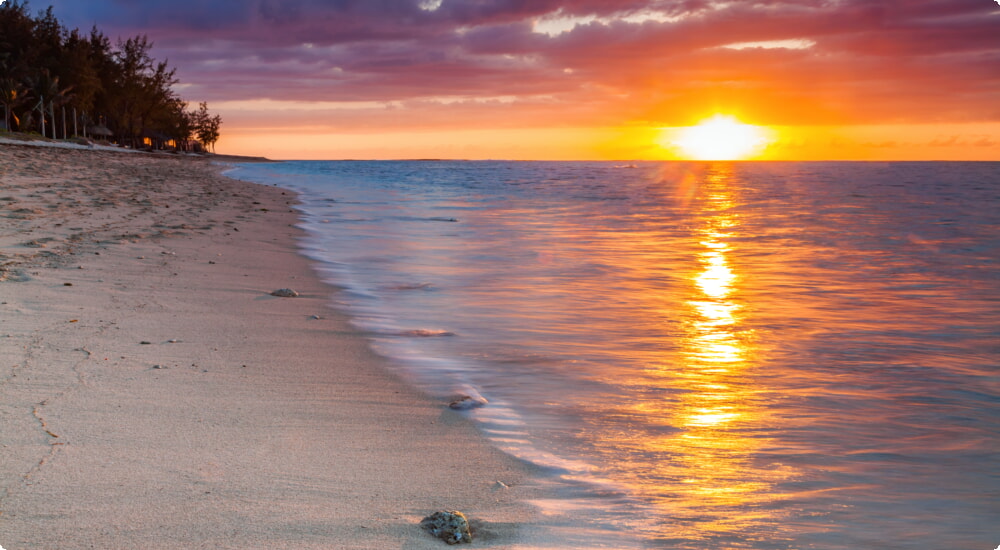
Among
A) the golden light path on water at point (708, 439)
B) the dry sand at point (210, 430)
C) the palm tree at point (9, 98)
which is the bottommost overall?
the golden light path on water at point (708, 439)

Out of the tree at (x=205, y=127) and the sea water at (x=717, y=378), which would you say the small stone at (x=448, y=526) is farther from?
the tree at (x=205, y=127)

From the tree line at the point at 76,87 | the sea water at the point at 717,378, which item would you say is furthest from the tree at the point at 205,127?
the sea water at the point at 717,378

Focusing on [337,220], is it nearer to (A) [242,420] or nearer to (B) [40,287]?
(B) [40,287]

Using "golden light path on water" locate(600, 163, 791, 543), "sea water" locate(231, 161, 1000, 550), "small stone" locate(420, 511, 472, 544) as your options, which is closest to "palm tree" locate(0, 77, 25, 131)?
"sea water" locate(231, 161, 1000, 550)

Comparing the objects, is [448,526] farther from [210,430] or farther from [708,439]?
[708,439]

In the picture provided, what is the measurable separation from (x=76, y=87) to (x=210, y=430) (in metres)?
81.6

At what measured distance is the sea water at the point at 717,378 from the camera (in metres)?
3.11

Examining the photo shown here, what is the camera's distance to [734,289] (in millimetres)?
8922

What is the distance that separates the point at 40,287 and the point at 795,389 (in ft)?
18.6

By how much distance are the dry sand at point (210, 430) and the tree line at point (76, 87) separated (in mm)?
64937

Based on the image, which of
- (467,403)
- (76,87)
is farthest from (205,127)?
(467,403)

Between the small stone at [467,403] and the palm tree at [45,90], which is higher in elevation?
the palm tree at [45,90]

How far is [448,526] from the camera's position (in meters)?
2.67

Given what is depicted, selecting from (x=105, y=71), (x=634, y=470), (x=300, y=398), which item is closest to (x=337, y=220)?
(x=300, y=398)
